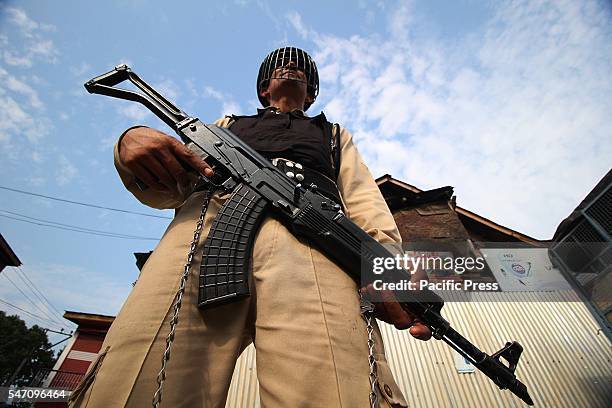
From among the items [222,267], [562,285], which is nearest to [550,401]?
[562,285]

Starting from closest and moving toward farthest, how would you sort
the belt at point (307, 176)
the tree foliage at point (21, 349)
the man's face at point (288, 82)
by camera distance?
the belt at point (307, 176)
the man's face at point (288, 82)
the tree foliage at point (21, 349)

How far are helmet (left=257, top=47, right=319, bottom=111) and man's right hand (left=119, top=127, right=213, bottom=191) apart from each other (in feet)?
4.12

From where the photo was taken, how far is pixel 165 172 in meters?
1.30

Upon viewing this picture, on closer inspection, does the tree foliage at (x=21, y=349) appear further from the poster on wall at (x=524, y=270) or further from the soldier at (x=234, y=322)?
the soldier at (x=234, y=322)

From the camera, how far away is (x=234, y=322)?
3.63 feet

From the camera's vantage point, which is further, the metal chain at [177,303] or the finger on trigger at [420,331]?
the finger on trigger at [420,331]

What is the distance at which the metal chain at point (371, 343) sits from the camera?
0.87 metres

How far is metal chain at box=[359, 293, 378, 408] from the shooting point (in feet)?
2.87

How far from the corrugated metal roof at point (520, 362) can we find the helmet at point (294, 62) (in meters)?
4.72

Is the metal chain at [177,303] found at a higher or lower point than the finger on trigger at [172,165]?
lower

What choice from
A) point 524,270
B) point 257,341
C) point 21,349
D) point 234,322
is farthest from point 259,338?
point 21,349

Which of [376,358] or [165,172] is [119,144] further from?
[376,358]

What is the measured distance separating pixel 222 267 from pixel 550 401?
246 inches

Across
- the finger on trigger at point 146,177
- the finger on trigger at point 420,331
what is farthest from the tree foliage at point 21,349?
the finger on trigger at point 420,331
